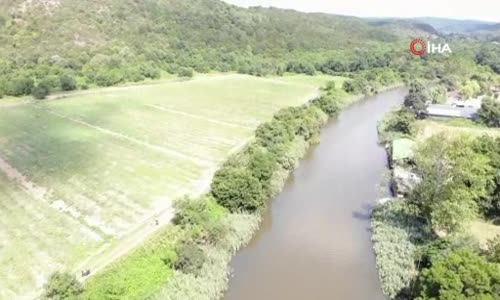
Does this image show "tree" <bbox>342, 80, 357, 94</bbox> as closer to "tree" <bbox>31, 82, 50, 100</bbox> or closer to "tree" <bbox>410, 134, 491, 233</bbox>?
"tree" <bbox>31, 82, 50, 100</bbox>

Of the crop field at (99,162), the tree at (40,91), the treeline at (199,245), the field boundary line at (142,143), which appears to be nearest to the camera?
the treeline at (199,245)

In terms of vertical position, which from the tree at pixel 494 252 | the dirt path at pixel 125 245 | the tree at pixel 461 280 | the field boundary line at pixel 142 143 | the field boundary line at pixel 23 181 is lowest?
the field boundary line at pixel 142 143

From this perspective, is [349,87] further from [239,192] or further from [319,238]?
[319,238]

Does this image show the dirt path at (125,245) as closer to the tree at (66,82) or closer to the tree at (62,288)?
the tree at (62,288)

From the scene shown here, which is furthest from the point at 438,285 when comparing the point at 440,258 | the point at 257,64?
the point at 257,64

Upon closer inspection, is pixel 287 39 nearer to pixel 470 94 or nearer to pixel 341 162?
pixel 470 94

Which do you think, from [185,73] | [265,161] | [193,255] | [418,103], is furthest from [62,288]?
[185,73]

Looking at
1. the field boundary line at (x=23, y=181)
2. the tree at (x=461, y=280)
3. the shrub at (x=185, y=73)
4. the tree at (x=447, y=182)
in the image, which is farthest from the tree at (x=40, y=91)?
the tree at (x=461, y=280)
